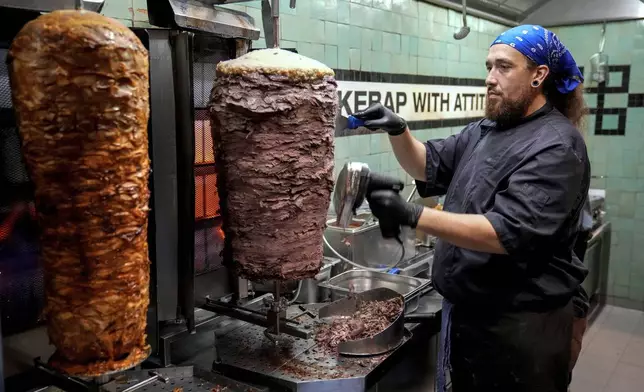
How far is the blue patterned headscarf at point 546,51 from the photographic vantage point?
209cm

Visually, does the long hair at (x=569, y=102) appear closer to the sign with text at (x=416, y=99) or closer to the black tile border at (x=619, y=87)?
the sign with text at (x=416, y=99)

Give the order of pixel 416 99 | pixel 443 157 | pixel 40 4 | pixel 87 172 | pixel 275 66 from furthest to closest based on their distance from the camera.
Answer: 1. pixel 416 99
2. pixel 443 157
3. pixel 275 66
4. pixel 40 4
5. pixel 87 172

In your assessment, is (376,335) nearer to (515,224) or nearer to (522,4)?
(515,224)

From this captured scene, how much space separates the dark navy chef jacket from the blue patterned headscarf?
0.16m

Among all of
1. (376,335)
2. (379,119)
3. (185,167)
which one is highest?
(379,119)

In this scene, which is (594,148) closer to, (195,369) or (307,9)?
(307,9)

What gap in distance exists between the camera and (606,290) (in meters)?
5.67

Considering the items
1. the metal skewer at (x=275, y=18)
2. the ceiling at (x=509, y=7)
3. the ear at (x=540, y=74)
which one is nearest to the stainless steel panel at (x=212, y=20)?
the metal skewer at (x=275, y=18)

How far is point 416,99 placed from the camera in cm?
407

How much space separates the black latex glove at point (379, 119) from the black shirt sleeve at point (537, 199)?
57cm

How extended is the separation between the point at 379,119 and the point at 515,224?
2.42ft

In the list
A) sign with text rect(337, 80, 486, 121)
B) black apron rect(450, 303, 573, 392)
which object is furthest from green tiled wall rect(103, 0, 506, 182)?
black apron rect(450, 303, 573, 392)

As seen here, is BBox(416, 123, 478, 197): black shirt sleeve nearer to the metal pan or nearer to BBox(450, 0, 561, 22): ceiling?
the metal pan

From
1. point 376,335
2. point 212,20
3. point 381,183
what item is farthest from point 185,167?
point 376,335
